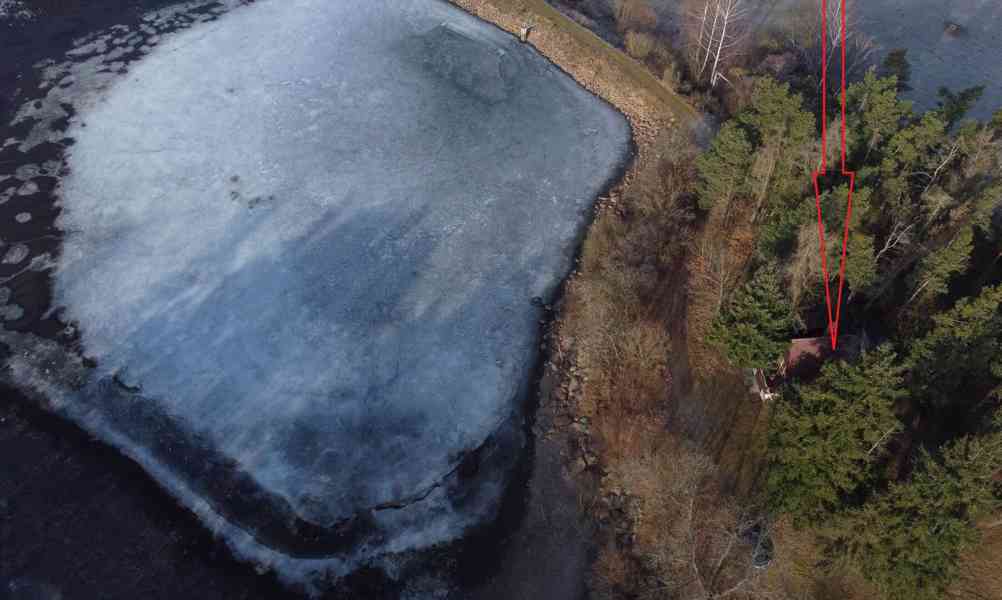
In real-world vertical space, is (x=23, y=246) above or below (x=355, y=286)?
below

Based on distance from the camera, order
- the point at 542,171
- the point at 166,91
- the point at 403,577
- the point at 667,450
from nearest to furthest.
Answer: the point at 403,577, the point at 667,450, the point at 542,171, the point at 166,91

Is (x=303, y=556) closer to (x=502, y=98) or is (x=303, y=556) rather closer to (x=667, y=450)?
(x=667, y=450)

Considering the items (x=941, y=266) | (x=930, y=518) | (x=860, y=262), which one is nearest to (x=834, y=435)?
(x=930, y=518)

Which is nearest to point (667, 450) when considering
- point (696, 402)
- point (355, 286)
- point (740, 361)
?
point (696, 402)

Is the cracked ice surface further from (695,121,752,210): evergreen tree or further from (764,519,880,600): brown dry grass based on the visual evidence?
(764,519,880,600): brown dry grass

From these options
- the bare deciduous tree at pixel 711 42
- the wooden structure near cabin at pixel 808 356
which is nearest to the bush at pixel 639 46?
Answer: the bare deciduous tree at pixel 711 42

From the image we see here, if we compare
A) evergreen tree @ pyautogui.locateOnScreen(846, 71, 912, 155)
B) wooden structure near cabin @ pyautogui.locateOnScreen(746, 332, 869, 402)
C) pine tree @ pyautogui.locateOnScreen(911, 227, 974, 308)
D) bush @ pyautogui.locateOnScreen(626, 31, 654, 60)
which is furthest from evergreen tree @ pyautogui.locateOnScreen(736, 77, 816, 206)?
bush @ pyautogui.locateOnScreen(626, 31, 654, 60)

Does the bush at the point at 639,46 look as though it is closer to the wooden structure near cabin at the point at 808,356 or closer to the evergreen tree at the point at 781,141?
the evergreen tree at the point at 781,141
